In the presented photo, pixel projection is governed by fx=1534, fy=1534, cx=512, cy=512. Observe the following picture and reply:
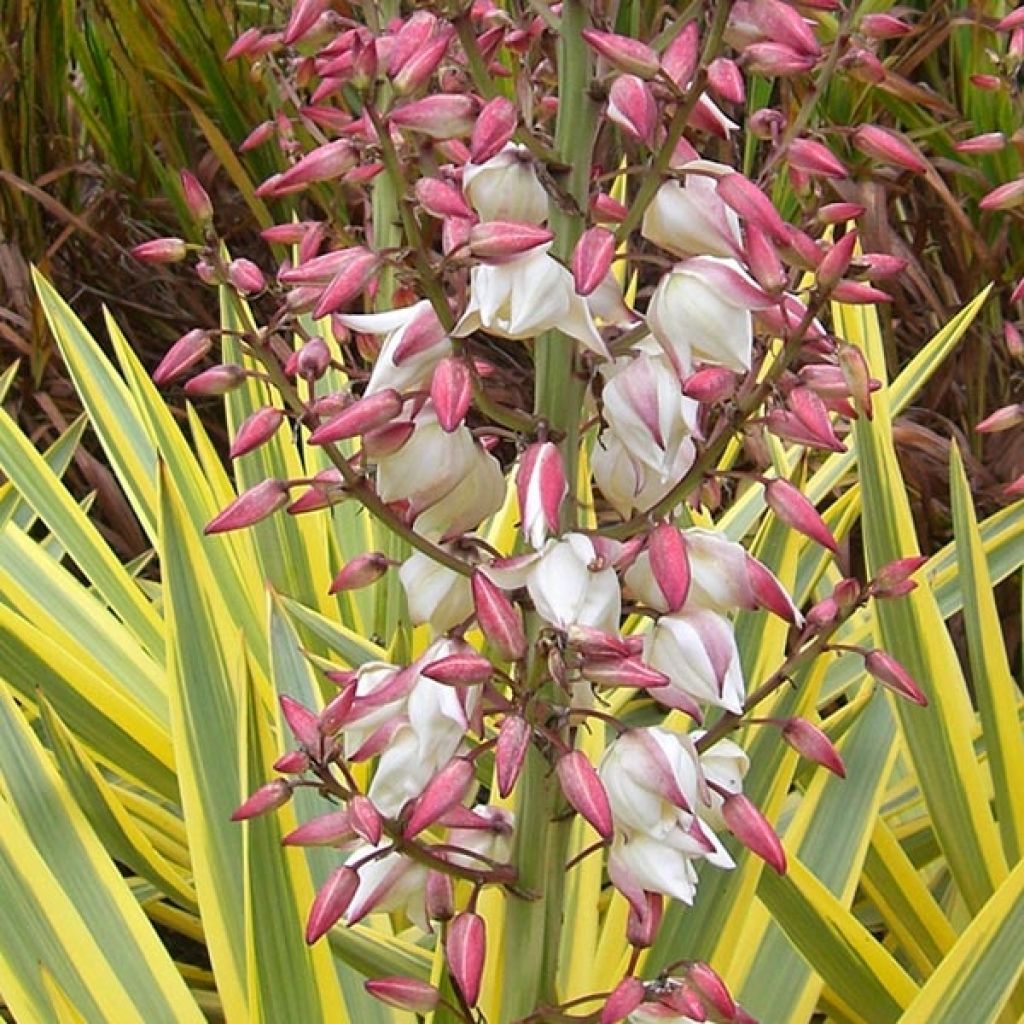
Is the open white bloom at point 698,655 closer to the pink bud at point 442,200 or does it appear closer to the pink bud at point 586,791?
the pink bud at point 586,791

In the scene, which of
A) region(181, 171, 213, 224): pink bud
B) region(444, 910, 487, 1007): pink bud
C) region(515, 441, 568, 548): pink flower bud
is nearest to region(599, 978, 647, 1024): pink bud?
region(444, 910, 487, 1007): pink bud

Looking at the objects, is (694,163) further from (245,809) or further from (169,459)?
(169,459)

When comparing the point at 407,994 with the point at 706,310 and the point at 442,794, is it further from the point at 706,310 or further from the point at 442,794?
the point at 706,310

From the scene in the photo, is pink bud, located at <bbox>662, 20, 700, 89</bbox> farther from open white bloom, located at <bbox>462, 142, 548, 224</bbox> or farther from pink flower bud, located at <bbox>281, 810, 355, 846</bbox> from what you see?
pink flower bud, located at <bbox>281, 810, 355, 846</bbox>

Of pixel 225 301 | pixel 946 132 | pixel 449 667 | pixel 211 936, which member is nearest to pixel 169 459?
Answer: pixel 225 301

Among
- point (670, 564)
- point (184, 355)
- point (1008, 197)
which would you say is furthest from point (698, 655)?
point (1008, 197)

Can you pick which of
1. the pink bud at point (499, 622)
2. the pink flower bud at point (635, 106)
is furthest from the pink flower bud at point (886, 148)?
the pink bud at point (499, 622)
